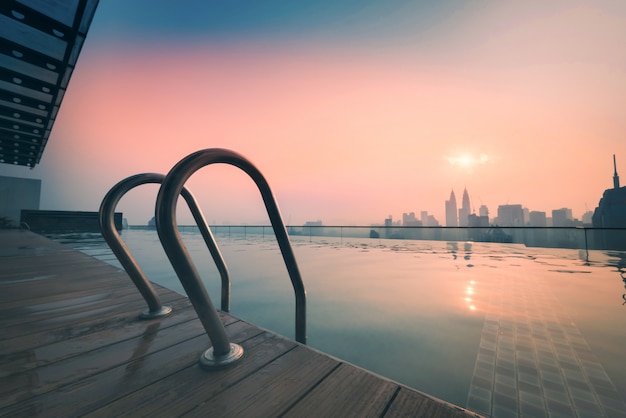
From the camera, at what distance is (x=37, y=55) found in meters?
5.86

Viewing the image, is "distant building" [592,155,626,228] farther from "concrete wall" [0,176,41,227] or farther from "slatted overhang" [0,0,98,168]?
"concrete wall" [0,176,41,227]

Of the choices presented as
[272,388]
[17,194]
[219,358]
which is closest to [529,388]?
[272,388]

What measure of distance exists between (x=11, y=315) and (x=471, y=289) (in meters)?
5.09

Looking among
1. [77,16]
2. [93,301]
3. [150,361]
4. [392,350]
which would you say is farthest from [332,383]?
[77,16]

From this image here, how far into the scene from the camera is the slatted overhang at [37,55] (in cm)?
475

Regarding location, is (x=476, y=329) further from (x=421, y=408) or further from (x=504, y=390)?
(x=421, y=408)

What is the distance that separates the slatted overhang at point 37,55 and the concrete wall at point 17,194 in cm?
2918

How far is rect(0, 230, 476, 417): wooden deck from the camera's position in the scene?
0.79m

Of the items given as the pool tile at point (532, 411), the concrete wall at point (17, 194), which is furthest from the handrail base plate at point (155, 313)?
the concrete wall at point (17, 194)

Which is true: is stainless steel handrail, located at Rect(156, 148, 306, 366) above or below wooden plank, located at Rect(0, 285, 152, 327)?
above

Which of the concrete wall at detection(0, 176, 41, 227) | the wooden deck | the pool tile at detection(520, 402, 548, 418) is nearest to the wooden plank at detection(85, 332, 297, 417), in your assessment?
the wooden deck

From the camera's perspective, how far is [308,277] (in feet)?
15.2

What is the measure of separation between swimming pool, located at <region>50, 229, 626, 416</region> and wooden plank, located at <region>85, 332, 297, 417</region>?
112 cm

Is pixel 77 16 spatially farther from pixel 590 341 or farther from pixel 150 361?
pixel 590 341
